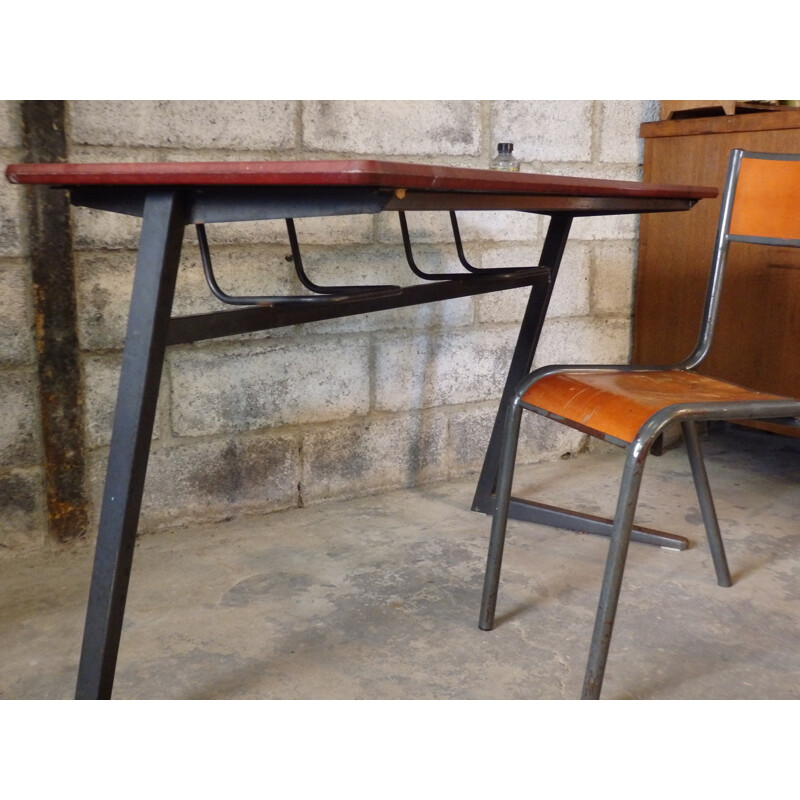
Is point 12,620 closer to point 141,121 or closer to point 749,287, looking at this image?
point 141,121

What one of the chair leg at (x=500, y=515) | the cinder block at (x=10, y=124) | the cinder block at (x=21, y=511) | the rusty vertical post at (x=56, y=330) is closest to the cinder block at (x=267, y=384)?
the rusty vertical post at (x=56, y=330)

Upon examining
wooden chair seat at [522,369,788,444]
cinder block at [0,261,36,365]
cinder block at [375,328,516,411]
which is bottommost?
cinder block at [375,328,516,411]

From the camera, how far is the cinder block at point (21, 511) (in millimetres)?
1977

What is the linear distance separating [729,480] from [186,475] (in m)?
1.55

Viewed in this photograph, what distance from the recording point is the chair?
1.34 metres

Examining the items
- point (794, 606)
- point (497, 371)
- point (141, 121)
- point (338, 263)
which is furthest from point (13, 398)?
point (794, 606)

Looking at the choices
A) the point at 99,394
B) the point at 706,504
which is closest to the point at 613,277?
the point at 706,504

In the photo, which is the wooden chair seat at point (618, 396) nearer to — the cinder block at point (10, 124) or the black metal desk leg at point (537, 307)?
the black metal desk leg at point (537, 307)

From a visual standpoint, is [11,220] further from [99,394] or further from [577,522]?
[577,522]

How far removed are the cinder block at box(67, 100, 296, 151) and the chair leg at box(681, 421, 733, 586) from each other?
117 centimetres

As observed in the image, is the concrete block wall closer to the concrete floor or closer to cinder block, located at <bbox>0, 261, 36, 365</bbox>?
cinder block, located at <bbox>0, 261, 36, 365</bbox>

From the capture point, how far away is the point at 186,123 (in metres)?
2.06

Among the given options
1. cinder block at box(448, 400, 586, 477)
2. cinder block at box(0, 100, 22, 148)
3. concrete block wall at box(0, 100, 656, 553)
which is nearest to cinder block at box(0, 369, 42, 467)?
concrete block wall at box(0, 100, 656, 553)

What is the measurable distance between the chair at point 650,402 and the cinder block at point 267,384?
0.79 m
